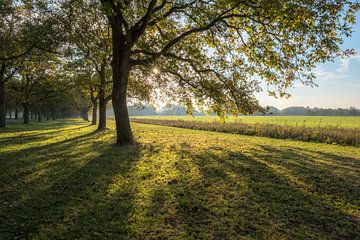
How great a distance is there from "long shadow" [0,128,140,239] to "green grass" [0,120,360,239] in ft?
0.07

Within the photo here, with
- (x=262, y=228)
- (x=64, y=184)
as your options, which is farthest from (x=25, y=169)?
(x=262, y=228)

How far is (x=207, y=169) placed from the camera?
361 inches

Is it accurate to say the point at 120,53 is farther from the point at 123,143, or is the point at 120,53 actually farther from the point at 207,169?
the point at 207,169

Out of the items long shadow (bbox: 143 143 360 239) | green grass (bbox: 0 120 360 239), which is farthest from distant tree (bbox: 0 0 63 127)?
long shadow (bbox: 143 143 360 239)

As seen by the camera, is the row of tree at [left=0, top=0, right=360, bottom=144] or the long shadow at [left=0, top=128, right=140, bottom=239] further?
the row of tree at [left=0, top=0, right=360, bottom=144]

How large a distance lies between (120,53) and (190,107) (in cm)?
667

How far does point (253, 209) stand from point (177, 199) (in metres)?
1.99

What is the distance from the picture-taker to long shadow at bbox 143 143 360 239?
14.8ft

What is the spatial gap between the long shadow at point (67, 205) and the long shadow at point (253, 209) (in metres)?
1.14

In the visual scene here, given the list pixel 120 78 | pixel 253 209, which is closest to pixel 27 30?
pixel 120 78

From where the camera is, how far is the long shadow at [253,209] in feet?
14.8

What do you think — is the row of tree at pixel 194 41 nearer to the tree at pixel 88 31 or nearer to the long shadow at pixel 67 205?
the tree at pixel 88 31

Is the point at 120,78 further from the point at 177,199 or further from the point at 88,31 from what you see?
the point at 177,199

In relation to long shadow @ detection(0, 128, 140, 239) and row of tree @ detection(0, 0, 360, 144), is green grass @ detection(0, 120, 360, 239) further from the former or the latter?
row of tree @ detection(0, 0, 360, 144)
